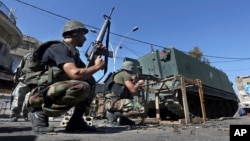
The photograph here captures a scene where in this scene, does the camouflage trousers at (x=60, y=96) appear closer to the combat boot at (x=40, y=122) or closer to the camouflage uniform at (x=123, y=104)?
the combat boot at (x=40, y=122)

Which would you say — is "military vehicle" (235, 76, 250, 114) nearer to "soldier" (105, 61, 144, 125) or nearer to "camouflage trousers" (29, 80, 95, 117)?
"soldier" (105, 61, 144, 125)

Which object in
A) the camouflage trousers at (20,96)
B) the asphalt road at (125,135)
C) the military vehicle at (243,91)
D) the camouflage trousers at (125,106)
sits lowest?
the asphalt road at (125,135)

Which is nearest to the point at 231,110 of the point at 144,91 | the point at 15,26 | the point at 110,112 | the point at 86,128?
the point at 144,91

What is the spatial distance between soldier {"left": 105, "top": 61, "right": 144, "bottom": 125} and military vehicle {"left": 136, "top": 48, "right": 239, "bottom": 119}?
4.58 feet

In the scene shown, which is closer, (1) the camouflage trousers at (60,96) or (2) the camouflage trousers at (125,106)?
(1) the camouflage trousers at (60,96)

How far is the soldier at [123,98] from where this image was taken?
4.88 meters

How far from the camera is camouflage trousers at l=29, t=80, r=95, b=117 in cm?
297

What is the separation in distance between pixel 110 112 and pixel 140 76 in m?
1.38

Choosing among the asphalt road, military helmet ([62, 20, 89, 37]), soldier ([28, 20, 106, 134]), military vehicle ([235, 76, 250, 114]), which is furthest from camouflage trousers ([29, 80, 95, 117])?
military vehicle ([235, 76, 250, 114])

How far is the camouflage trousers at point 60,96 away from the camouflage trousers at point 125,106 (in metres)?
1.88

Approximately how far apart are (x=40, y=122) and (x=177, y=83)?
520 centimetres

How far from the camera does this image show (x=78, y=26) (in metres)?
3.44

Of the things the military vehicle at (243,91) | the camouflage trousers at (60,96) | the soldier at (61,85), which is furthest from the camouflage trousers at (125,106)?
the military vehicle at (243,91)

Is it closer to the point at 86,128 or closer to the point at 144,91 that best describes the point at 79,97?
the point at 86,128
